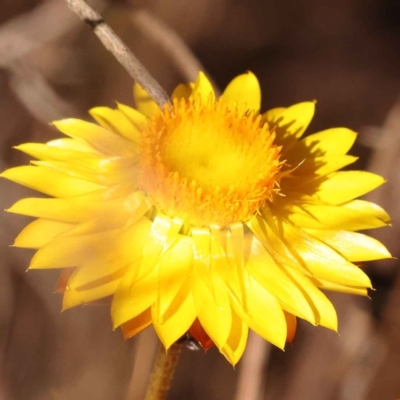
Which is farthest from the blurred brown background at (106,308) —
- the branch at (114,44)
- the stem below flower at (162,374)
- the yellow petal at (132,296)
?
the branch at (114,44)

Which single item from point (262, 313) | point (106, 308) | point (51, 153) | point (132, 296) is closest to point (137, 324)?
point (132, 296)

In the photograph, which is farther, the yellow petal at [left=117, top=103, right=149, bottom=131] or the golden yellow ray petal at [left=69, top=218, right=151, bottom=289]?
the yellow petal at [left=117, top=103, right=149, bottom=131]

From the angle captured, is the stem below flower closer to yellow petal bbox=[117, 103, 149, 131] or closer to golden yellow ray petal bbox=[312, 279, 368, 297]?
golden yellow ray petal bbox=[312, 279, 368, 297]

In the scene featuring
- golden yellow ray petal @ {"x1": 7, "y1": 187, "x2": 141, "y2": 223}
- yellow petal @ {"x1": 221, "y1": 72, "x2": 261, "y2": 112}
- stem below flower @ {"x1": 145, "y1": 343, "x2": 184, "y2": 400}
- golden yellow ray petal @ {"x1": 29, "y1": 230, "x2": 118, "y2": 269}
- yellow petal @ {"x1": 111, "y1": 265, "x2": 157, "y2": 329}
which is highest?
yellow petal @ {"x1": 221, "y1": 72, "x2": 261, "y2": 112}

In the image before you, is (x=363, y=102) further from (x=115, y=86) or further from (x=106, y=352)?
(x=106, y=352)

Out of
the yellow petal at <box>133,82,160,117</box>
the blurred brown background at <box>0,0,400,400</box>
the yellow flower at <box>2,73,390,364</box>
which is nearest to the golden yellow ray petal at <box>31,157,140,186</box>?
the yellow flower at <box>2,73,390,364</box>

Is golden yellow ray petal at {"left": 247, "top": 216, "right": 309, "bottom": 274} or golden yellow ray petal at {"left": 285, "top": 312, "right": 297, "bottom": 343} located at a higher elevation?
golden yellow ray petal at {"left": 247, "top": 216, "right": 309, "bottom": 274}
